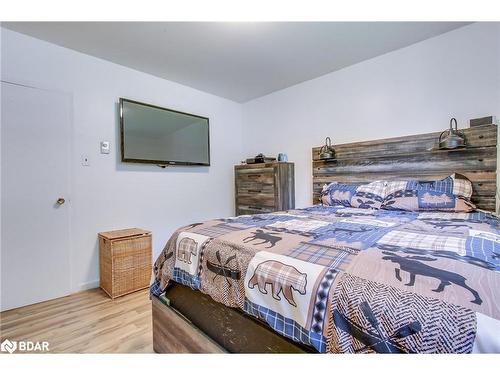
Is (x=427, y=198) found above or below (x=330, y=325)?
above

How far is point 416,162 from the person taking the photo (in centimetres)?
231

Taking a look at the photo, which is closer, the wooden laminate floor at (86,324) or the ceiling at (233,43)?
the wooden laminate floor at (86,324)

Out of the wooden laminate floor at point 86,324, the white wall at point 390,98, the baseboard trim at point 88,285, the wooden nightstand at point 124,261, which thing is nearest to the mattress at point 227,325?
the wooden laminate floor at point 86,324

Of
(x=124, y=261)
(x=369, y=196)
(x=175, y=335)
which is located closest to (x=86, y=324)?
(x=124, y=261)

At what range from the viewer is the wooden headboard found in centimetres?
196

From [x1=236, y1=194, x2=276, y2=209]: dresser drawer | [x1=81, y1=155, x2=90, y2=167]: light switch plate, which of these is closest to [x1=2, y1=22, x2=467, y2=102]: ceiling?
[x1=81, y1=155, x2=90, y2=167]: light switch plate

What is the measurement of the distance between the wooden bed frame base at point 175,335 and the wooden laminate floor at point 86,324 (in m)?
0.19

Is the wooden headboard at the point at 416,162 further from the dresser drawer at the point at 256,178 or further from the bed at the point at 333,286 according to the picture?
the dresser drawer at the point at 256,178

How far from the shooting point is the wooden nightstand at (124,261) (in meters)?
2.26
